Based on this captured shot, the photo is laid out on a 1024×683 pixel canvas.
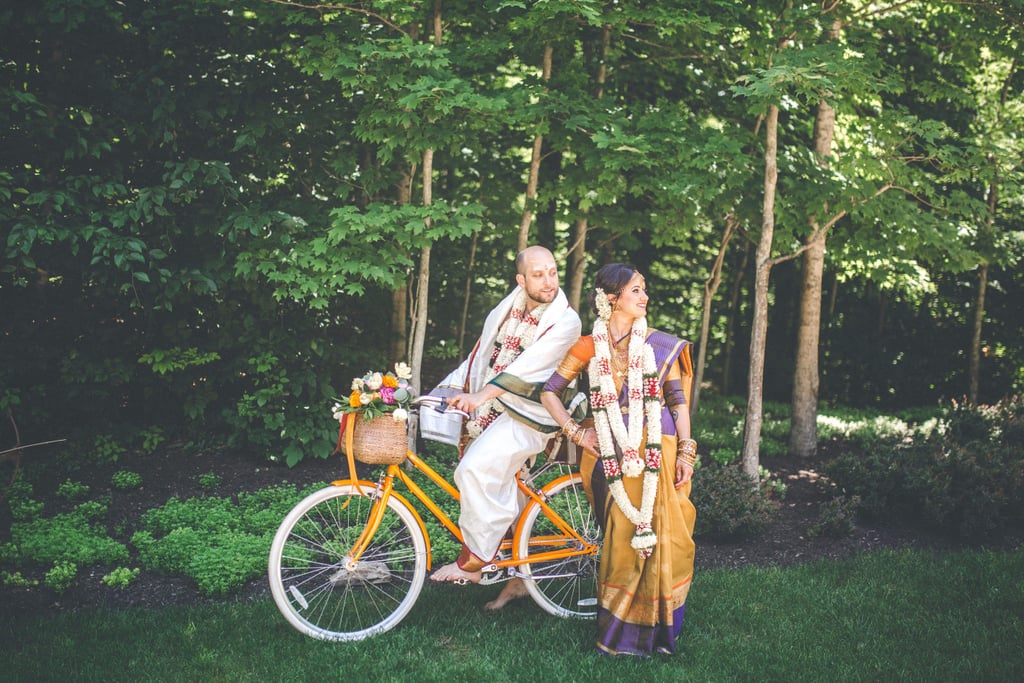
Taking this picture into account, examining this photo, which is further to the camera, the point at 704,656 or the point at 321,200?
the point at 321,200

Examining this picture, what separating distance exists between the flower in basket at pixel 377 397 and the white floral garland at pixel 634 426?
2.92ft

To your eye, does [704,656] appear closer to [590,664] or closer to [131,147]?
[590,664]

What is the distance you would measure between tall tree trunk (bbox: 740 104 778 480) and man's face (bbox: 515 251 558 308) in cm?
265

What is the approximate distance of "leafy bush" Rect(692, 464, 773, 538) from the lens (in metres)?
5.43

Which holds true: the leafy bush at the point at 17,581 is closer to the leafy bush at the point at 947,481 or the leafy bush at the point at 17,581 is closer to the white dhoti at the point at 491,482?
the white dhoti at the point at 491,482

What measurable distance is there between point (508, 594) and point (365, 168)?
4080 mm

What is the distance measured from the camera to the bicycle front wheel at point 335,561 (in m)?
3.75

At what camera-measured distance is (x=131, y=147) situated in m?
6.61

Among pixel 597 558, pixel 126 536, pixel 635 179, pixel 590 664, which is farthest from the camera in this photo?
pixel 635 179

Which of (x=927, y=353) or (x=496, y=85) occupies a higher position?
(x=496, y=85)

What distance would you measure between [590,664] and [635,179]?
378 centimetres

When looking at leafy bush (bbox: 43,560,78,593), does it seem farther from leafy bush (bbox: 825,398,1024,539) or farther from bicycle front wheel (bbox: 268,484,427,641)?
leafy bush (bbox: 825,398,1024,539)

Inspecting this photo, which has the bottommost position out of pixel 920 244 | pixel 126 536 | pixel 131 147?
pixel 126 536

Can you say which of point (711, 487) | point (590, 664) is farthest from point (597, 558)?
point (711, 487)
